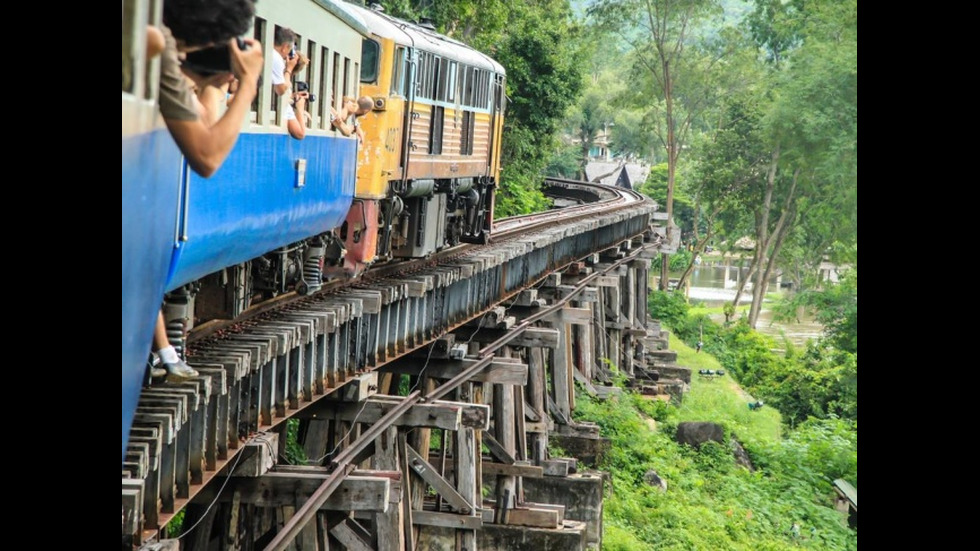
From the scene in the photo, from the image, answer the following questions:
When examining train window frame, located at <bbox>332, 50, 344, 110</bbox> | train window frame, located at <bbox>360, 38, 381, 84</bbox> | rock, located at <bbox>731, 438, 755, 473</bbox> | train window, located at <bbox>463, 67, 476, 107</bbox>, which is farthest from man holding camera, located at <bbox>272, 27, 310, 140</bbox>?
rock, located at <bbox>731, 438, 755, 473</bbox>

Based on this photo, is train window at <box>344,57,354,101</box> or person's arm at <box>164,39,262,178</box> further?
train window at <box>344,57,354,101</box>

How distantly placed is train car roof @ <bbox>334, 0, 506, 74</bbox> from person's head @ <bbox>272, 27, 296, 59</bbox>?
2743 millimetres

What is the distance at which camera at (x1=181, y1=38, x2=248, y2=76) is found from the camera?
10.1 ft

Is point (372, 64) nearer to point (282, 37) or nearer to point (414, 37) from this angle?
point (414, 37)

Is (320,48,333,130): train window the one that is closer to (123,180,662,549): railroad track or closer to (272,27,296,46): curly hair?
(123,180,662,549): railroad track

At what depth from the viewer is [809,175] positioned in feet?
27.8

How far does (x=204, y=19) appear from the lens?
300 cm

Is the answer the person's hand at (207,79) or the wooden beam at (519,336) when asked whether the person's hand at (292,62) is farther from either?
the wooden beam at (519,336)

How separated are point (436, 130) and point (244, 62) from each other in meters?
10.1

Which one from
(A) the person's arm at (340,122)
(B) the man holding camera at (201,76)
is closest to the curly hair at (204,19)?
(B) the man holding camera at (201,76)

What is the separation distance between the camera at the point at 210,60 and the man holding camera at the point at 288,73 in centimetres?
198
